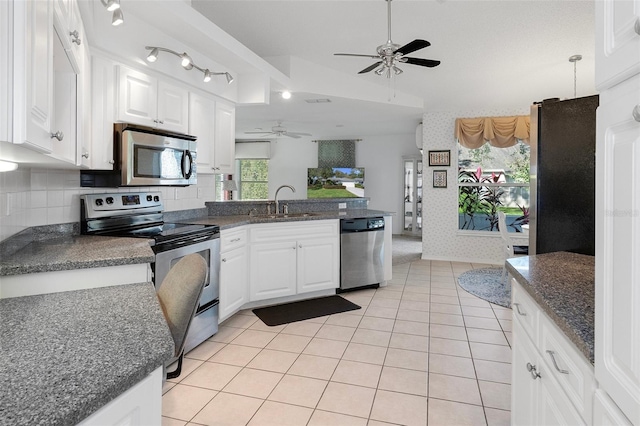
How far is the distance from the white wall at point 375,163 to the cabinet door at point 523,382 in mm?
7115

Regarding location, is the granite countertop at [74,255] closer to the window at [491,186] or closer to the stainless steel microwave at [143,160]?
the stainless steel microwave at [143,160]

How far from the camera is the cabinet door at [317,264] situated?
3.78 m

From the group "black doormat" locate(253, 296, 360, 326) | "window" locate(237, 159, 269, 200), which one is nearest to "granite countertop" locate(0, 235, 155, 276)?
"black doormat" locate(253, 296, 360, 326)

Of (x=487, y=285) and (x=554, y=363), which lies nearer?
(x=554, y=363)

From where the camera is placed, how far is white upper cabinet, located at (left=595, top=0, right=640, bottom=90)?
25.4 inches

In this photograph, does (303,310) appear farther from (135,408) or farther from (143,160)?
(135,408)

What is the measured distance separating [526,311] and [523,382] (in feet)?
0.90

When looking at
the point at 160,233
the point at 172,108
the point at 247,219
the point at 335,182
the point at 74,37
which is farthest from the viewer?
the point at 335,182

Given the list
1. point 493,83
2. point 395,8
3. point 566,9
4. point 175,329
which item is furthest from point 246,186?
point 175,329

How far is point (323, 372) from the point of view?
238cm

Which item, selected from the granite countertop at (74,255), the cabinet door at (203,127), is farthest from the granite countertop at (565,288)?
the cabinet door at (203,127)

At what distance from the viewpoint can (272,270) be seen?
3607mm

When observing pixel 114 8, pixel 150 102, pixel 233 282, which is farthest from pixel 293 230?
pixel 114 8

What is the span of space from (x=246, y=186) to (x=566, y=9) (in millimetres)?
8032
